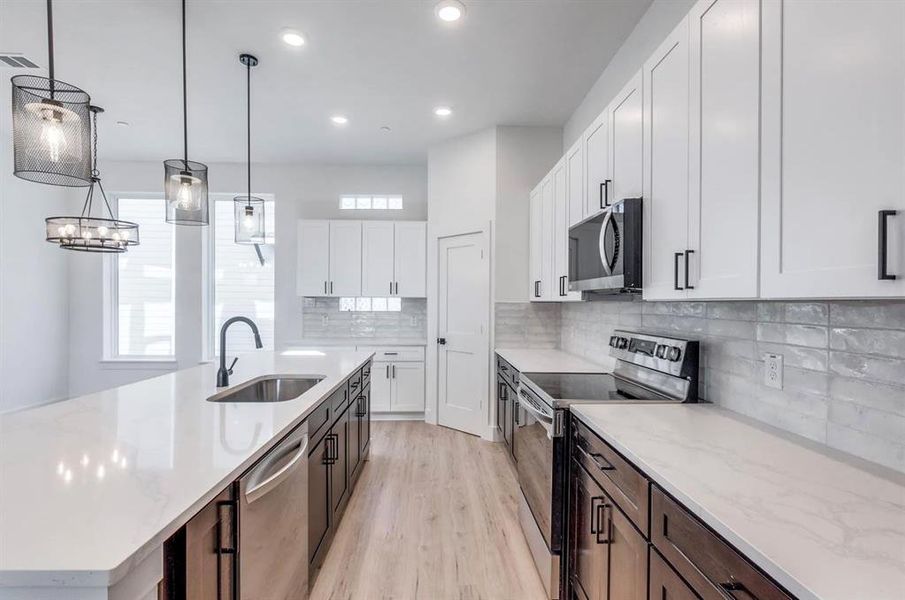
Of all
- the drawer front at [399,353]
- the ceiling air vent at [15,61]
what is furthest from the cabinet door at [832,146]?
the ceiling air vent at [15,61]

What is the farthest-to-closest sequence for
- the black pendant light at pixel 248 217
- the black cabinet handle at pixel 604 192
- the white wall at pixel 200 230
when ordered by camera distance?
1. the white wall at pixel 200 230
2. the black pendant light at pixel 248 217
3. the black cabinet handle at pixel 604 192

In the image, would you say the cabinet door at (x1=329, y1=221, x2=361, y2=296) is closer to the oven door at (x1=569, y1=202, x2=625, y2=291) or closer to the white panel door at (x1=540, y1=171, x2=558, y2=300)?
the white panel door at (x1=540, y1=171, x2=558, y2=300)

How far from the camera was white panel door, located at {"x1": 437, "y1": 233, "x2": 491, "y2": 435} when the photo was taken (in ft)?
13.7

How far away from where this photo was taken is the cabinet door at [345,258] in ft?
16.5

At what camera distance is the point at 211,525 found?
103 centimetres

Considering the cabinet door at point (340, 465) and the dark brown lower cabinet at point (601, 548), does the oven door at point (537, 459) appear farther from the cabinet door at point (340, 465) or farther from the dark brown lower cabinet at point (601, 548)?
the cabinet door at point (340, 465)

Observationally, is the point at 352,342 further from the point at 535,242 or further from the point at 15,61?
the point at 15,61

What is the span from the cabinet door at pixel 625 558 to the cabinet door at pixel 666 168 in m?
0.81

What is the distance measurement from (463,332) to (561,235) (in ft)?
5.54

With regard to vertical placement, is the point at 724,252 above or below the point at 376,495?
above

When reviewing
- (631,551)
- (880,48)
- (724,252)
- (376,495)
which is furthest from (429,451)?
(880,48)

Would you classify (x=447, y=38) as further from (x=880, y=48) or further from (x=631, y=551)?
(x=631, y=551)

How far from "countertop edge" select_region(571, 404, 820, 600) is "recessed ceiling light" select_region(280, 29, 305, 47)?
298 cm

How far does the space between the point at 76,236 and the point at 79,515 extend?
9.57ft
